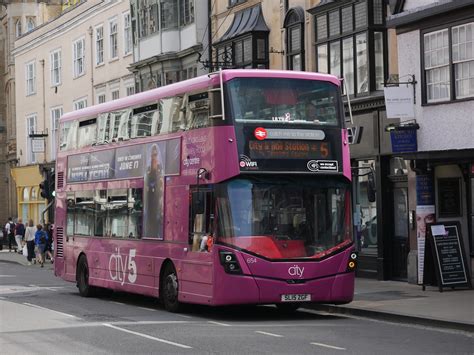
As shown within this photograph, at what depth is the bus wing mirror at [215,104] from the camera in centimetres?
1694

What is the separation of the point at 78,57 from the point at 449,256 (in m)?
29.6

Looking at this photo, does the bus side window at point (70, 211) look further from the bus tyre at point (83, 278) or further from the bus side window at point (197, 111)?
the bus side window at point (197, 111)

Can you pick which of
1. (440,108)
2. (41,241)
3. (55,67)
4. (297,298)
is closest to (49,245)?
(41,241)

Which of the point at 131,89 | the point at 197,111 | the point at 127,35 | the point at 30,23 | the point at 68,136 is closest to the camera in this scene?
the point at 197,111

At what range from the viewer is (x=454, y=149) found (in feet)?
70.2

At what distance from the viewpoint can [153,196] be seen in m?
19.3

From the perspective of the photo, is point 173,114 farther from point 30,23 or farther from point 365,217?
point 30,23

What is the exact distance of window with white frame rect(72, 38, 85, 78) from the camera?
1853 inches

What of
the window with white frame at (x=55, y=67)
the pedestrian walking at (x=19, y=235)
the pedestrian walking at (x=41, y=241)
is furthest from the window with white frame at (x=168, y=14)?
the pedestrian walking at (x=19, y=235)

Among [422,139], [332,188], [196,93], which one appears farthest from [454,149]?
[196,93]

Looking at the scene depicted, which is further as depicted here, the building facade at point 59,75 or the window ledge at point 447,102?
the building facade at point 59,75

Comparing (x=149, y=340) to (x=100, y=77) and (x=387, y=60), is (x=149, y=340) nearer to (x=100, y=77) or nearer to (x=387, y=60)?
(x=387, y=60)

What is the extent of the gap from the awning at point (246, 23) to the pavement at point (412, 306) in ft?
32.5

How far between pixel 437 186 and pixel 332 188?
21.1ft
